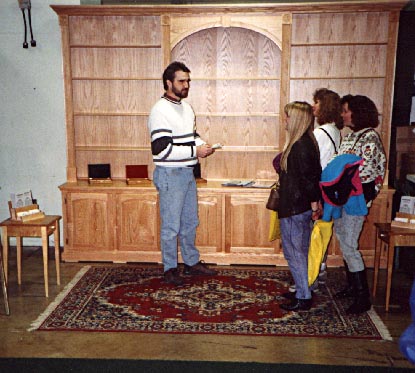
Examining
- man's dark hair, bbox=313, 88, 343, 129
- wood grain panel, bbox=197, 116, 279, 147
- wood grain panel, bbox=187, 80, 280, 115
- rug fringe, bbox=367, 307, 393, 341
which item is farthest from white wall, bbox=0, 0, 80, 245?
rug fringe, bbox=367, 307, 393, 341

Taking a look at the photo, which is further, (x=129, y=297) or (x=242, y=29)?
(x=242, y=29)

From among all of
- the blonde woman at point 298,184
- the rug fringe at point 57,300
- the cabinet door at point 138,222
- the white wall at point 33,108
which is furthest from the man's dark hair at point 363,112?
the white wall at point 33,108

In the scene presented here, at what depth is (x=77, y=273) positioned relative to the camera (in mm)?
4355

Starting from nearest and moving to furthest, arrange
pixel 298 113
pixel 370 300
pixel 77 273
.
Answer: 1. pixel 298 113
2. pixel 370 300
3. pixel 77 273

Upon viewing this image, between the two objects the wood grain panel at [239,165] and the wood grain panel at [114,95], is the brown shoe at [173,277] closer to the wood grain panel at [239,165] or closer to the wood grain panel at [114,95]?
the wood grain panel at [239,165]

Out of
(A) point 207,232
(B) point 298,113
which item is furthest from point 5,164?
(B) point 298,113

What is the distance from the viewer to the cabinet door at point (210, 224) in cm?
454

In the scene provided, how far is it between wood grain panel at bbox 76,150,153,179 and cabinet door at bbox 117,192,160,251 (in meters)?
0.58

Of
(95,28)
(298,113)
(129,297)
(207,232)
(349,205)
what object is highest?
(95,28)

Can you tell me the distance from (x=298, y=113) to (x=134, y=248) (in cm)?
220

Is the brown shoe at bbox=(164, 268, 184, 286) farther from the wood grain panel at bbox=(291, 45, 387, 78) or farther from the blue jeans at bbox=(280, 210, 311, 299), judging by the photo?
the wood grain panel at bbox=(291, 45, 387, 78)

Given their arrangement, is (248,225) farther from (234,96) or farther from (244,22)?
(244,22)

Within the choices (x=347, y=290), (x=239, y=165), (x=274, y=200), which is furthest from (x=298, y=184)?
(x=239, y=165)

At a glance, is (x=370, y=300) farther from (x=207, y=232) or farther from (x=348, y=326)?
(x=207, y=232)
